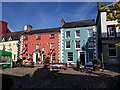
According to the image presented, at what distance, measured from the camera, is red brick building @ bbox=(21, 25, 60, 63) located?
2136 cm

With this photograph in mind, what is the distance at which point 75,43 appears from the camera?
20.1 metres

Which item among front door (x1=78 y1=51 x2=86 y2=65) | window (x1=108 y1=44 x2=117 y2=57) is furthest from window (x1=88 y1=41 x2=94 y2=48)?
window (x1=108 y1=44 x2=117 y2=57)

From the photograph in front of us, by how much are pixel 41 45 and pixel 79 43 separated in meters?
9.27

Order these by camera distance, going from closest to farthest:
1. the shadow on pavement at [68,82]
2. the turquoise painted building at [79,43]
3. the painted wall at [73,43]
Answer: the shadow on pavement at [68,82]
the turquoise painted building at [79,43]
the painted wall at [73,43]

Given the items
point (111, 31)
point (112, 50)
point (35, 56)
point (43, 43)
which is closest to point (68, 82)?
point (112, 50)

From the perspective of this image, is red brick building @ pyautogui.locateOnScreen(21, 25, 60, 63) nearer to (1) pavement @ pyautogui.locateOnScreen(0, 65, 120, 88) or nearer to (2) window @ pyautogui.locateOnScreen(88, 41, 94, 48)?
(2) window @ pyautogui.locateOnScreen(88, 41, 94, 48)

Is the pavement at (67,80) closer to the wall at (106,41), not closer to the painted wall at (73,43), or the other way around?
the wall at (106,41)

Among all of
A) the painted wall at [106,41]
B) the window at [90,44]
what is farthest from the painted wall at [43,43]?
the painted wall at [106,41]

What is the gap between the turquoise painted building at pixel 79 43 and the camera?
18797 mm

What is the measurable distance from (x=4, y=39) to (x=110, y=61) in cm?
2820

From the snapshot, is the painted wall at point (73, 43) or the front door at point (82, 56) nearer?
the painted wall at point (73, 43)

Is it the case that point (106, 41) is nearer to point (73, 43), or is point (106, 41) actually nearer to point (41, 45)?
point (73, 43)

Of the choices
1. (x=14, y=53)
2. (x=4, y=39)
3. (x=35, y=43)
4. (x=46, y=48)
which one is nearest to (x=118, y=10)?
(x=46, y=48)

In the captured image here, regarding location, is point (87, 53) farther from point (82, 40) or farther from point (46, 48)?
point (46, 48)
